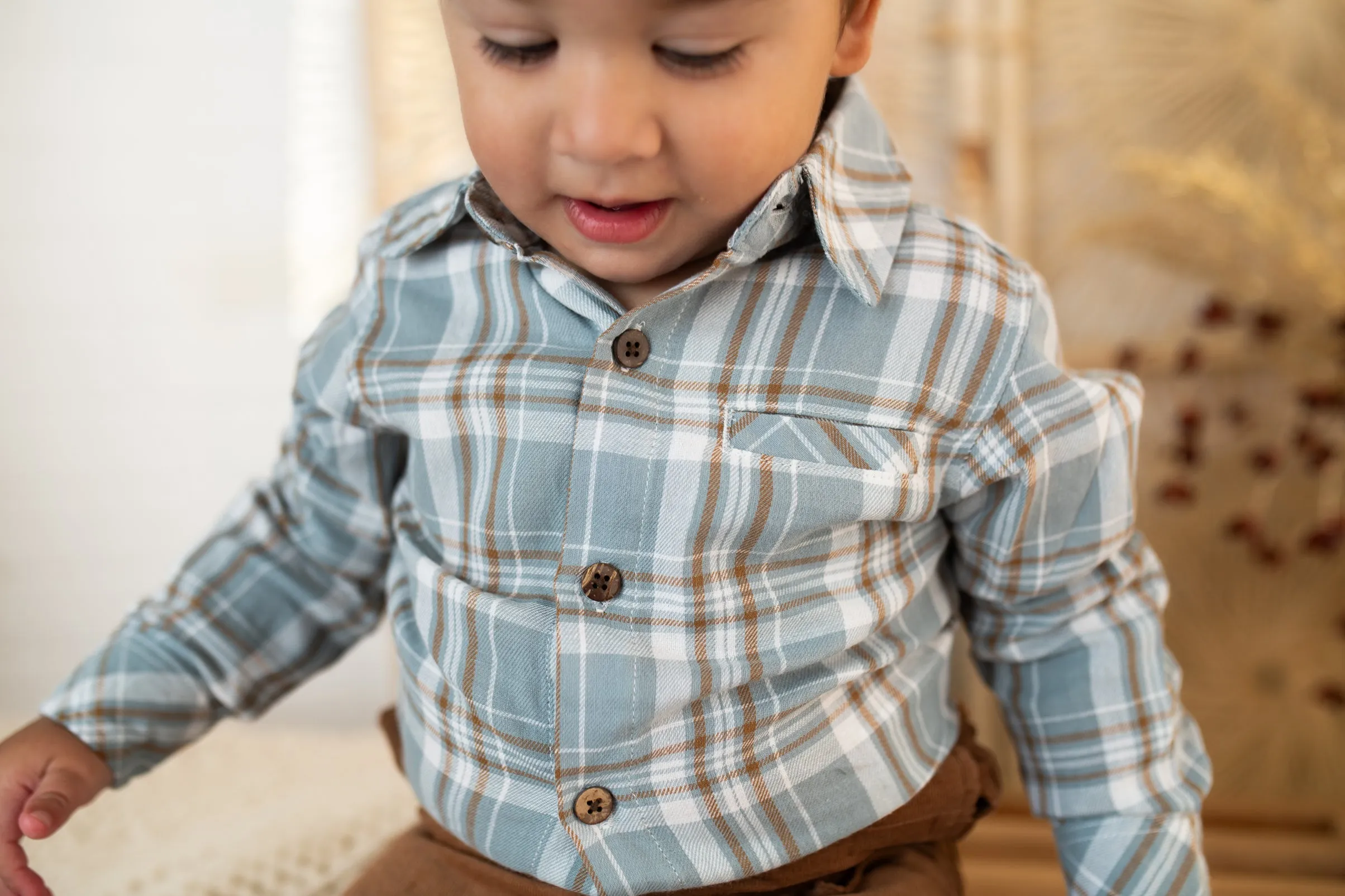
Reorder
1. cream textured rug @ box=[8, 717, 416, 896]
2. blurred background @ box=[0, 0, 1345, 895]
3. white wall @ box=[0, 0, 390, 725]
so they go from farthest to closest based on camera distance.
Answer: white wall @ box=[0, 0, 390, 725] → blurred background @ box=[0, 0, 1345, 895] → cream textured rug @ box=[8, 717, 416, 896]

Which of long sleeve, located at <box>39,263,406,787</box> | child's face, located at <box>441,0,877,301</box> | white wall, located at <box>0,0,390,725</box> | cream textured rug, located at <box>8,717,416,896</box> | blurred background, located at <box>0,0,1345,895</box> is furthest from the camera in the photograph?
white wall, located at <box>0,0,390,725</box>

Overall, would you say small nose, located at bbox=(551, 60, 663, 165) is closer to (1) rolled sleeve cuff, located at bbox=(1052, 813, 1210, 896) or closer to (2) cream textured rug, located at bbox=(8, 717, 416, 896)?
(1) rolled sleeve cuff, located at bbox=(1052, 813, 1210, 896)

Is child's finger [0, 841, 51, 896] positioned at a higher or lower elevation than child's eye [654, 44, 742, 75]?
lower

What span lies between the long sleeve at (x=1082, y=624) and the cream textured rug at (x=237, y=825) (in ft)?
1.84

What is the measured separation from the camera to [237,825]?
997 mm

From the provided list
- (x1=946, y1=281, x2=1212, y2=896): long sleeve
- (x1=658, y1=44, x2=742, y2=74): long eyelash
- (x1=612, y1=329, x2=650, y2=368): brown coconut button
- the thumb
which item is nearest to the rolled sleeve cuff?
(x1=946, y1=281, x2=1212, y2=896): long sleeve

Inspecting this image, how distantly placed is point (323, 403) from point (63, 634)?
41.8 inches

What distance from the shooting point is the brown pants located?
698 mm

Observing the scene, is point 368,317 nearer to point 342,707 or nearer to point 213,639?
point 213,639

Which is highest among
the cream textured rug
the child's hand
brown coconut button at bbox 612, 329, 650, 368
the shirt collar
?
the shirt collar

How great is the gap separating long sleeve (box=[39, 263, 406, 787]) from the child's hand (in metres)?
0.01

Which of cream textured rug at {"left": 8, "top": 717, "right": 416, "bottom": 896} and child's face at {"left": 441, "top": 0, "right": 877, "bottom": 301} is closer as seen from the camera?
child's face at {"left": 441, "top": 0, "right": 877, "bottom": 301}

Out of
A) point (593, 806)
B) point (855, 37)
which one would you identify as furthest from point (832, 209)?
point (593, 806)

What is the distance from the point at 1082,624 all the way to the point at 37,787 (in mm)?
675
